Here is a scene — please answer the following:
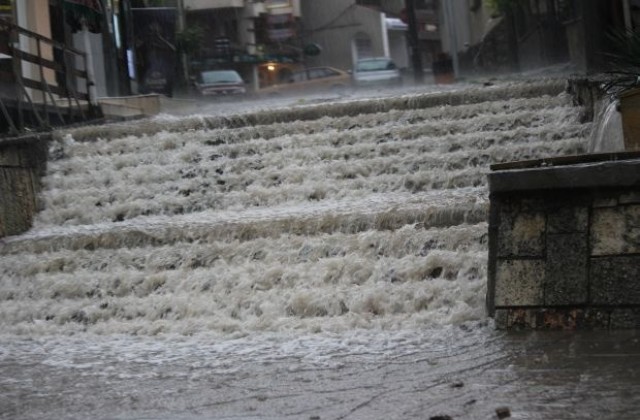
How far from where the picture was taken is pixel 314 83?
1149 inches

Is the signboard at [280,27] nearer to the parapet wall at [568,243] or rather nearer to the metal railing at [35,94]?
the metal railing at [35,94]

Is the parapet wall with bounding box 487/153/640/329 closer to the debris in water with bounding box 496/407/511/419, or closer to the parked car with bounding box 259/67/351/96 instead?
the debris in water with bounding box 496/407/511/419

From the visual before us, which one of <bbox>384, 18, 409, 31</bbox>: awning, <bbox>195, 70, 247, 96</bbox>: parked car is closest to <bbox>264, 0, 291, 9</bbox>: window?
<bbox>384, 18, 409, 31</bbox>: awning

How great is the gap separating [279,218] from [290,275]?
105 centimetres

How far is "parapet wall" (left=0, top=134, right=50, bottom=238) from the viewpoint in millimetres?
9242

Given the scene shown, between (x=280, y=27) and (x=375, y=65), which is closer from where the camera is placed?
(x=375, y=65)

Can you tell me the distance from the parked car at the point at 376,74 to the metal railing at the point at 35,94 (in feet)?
43.4

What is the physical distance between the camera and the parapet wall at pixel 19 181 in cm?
924

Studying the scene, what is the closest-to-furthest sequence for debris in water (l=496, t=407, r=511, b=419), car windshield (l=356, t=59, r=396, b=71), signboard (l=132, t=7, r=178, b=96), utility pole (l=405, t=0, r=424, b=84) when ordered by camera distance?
debris in water (l=496, t=407, r=511, b=419) → signboard (l=132, t=7, r=178, b=96) → car windshield (l=356, t=59, r=396, b=71) → utility pole (l=405, t=0, r=424, b=84)

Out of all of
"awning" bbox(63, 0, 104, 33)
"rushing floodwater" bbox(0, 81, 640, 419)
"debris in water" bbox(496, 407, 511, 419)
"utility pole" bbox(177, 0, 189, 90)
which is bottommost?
"debris in water" bbox(496, 407, 511, 419)

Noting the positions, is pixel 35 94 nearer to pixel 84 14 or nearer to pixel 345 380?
pixel 84 14

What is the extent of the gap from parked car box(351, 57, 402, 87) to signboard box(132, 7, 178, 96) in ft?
17.8

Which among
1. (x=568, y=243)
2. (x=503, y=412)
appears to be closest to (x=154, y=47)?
(x=568, y=243)

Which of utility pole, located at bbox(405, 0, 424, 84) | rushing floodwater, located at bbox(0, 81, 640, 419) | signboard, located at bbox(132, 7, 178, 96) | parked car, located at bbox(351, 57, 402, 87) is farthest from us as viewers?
utility pole, located at bbox(405, 0, 424, 84)
